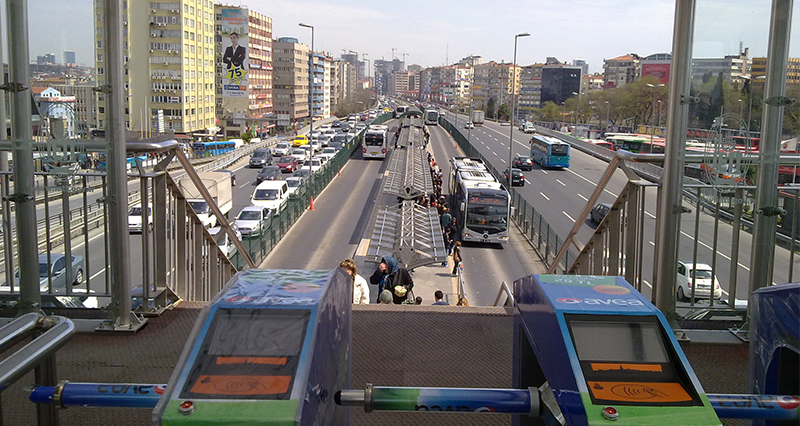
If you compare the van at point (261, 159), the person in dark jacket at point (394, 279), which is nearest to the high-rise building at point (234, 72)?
the van at point (261, 159)

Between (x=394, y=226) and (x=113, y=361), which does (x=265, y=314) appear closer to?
(x=113, y=361)

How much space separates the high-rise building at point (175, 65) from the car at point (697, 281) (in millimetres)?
43503

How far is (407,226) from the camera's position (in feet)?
60.0

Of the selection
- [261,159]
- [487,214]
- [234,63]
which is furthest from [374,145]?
[234,63]

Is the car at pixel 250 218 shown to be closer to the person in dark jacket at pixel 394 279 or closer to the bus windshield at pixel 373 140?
the person in dark jacket at pixel 394 279

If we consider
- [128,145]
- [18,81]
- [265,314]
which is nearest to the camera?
[265,314]

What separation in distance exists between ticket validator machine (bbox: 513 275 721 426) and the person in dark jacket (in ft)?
23.0

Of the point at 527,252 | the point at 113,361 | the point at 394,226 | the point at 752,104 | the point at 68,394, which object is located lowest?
the point at 527,252

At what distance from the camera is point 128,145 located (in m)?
4.20

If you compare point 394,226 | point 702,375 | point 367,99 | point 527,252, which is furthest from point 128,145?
point 367,99

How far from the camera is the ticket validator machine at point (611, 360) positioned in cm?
166

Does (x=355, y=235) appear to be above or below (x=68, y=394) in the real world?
below

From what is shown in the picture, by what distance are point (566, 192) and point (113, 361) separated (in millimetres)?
35599

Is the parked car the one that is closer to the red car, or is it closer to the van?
the red car
